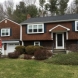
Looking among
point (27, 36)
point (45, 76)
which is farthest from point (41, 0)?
point (45, 76)

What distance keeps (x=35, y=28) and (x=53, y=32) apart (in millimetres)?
3032

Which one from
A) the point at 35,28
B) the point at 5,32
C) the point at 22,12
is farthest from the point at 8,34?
the point at 22,12

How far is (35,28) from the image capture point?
25.9 metres

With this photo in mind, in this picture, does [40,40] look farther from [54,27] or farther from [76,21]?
[76,21]

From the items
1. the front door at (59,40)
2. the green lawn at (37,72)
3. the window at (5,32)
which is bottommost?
the green lawn at (37,72)

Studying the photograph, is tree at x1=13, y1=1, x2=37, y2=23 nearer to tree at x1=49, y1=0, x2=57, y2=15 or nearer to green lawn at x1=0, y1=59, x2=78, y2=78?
tree at x1=49, y1=0, x2=57, y2=15

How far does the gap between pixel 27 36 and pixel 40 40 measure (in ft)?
7.33

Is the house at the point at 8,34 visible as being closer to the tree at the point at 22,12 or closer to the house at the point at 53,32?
the house at the point at 53,32

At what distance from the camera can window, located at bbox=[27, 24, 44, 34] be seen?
25.5m

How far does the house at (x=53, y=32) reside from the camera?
23677 millimetres

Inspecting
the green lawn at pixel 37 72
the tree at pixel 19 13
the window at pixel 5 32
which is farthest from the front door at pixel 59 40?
the tree at pixel 19 13

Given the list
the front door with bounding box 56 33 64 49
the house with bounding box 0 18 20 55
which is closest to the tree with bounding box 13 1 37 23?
the house with bounding box 0 18 20 55

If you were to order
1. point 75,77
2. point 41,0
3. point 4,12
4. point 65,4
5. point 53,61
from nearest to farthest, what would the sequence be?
point 75,77, point 53,61, point 65,4, point 41,0, point 4,12

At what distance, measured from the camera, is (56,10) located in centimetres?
4491
